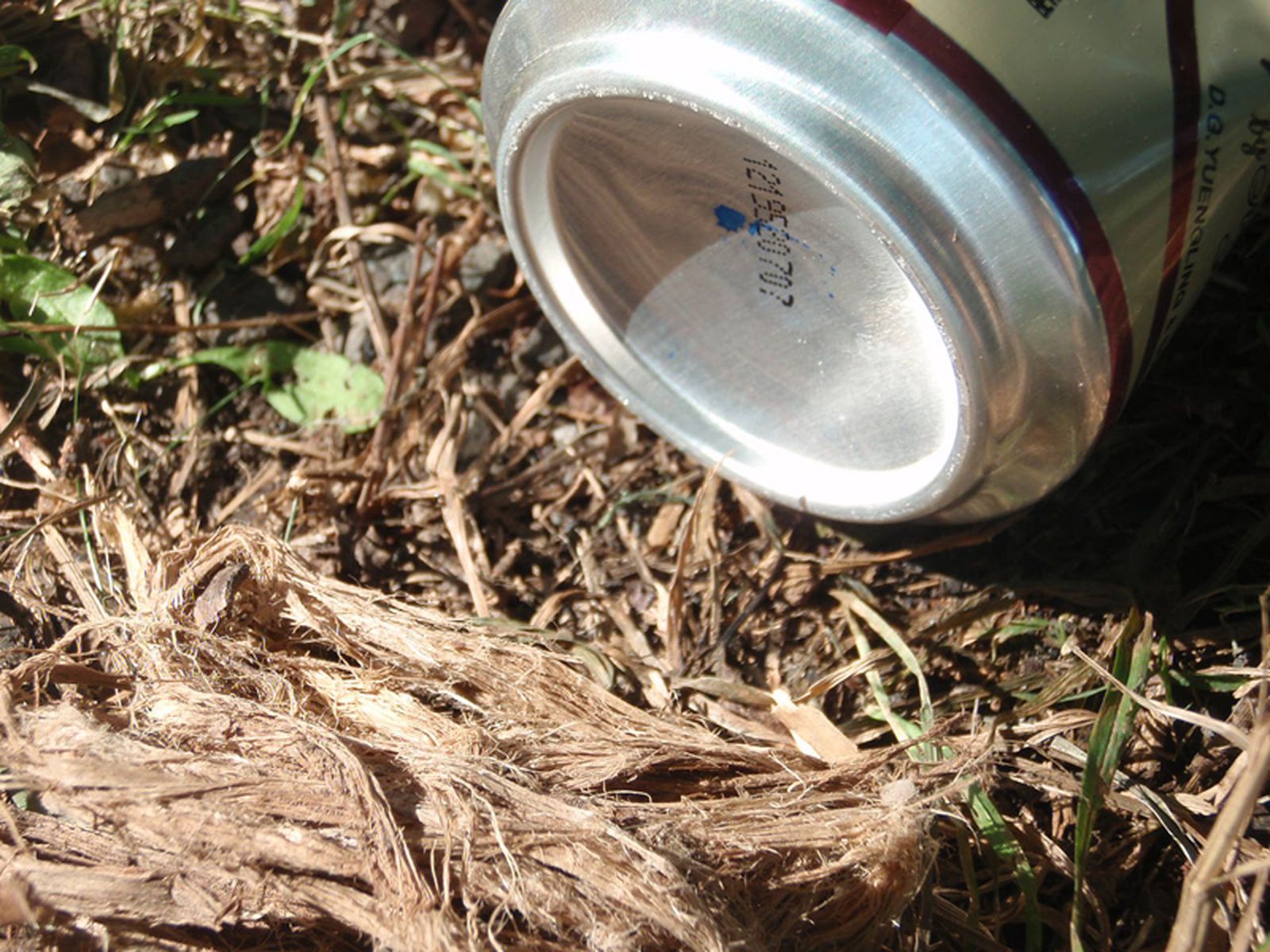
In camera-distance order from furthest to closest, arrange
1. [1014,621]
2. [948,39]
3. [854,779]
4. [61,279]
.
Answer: [61,279], [1014,621], [854,779], [948,39]

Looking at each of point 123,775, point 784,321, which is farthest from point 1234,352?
point 123,775

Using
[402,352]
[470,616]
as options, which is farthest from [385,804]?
[402,352]

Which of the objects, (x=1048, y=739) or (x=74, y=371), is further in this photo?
(x=74, y=371)

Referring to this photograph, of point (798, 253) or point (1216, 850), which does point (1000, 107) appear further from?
point (1216, 850)

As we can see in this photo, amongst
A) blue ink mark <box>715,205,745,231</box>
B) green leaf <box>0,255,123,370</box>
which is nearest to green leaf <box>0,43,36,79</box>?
green leaf <box>0,255,123,370</box>

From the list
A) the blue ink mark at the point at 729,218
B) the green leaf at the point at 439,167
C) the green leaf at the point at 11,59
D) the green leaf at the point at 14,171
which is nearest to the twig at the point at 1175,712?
the blue ink mark at the point at 729,218

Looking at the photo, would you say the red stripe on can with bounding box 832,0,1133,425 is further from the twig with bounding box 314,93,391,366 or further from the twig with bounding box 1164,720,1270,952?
the twig with bounding box 314,93,391,366

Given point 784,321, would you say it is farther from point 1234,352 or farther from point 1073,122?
point 1234,352
